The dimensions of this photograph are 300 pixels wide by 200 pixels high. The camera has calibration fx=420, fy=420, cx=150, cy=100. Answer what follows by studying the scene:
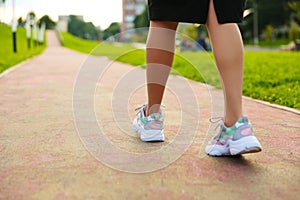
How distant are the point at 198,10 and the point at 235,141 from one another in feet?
1.73

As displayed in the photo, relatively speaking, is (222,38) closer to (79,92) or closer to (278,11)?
(79,92)

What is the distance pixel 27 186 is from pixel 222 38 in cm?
91

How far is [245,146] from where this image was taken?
1601 millimetres

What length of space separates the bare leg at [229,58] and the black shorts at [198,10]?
26mm

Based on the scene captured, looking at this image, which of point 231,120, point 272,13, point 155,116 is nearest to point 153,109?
point 155,116

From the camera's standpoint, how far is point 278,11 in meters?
45.9

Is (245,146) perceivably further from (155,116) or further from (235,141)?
(155,116)

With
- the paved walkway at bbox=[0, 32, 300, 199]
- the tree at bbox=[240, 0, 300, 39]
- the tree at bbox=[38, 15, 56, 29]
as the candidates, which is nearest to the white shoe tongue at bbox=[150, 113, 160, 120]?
the paved walkway at bbox=[0, 32, 300, 199]

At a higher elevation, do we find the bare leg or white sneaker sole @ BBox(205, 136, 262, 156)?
the bare leg

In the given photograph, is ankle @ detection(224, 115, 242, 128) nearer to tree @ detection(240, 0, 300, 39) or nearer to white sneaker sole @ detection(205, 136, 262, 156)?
white sneaker sole @ detection(205, 136, 262, 156)

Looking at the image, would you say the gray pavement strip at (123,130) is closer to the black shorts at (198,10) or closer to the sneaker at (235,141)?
the sneaker at (235,141)

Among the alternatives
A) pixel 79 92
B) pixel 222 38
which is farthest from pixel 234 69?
pixel 79 92

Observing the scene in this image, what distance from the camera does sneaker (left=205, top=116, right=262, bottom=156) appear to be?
1603 millimetres

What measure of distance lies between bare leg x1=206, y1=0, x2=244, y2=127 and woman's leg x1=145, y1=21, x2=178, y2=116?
22 centimetres
